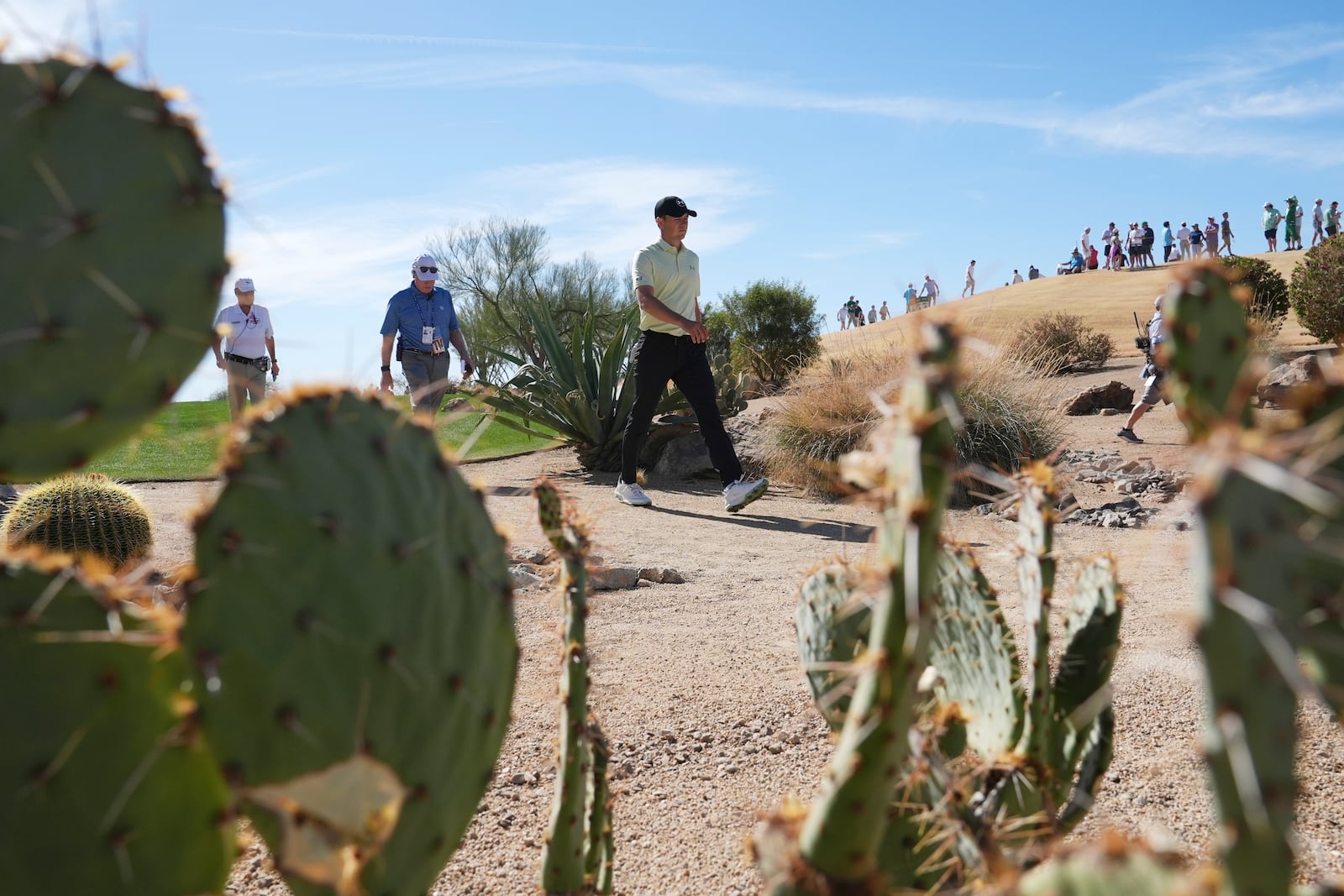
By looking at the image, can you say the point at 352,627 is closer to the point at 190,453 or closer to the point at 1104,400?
the point at 190,453

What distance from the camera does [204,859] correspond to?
1117 mm

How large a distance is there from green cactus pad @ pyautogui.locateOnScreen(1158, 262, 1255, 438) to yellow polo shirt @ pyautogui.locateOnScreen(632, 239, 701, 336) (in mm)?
6112

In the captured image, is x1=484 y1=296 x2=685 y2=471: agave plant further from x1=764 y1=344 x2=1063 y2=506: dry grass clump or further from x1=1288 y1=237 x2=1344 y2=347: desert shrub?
x1=1288 y1=237 x2=1344 y2=347: desert shrub

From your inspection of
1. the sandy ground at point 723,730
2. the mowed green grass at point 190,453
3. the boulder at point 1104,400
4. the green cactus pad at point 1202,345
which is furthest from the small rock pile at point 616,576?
the boulder at point 1104,400

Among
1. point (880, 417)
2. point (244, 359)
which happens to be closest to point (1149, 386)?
point (880, 417)

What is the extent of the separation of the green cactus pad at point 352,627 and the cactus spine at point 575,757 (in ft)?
1.18

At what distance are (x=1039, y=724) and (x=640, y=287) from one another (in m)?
5.64

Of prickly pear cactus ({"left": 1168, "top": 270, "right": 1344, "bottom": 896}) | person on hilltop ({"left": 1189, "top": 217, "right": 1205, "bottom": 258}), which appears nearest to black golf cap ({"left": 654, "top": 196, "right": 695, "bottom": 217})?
prickly pear cactus ({"left": 1168, "top": 270, "right": 1344, "bottom": 896})

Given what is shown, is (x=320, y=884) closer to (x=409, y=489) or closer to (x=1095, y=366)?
(x=409, y=489)

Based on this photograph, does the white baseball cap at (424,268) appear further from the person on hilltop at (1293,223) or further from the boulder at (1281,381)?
the person on hilltop at (1293,223)

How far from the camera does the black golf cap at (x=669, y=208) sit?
23.7 ft

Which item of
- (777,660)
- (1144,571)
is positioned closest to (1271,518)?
(777,660)

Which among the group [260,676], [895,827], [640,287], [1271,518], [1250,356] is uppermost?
[640,287]

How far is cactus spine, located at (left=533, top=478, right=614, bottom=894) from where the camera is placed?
1640 mm
